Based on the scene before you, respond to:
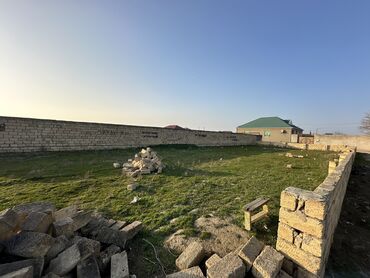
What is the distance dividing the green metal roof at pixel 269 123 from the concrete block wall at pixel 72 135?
1028 inches

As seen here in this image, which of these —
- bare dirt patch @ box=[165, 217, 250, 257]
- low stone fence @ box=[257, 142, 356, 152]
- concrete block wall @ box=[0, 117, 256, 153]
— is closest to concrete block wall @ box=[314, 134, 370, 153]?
low stone fence @ box=[257, 142, 356, 152]

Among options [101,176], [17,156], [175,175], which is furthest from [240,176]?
[17,156]

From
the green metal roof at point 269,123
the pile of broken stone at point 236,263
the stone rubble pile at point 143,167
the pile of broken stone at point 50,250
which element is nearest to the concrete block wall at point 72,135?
the stone rubble pile at point 143,167

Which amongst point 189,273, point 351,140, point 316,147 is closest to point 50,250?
point 189,273

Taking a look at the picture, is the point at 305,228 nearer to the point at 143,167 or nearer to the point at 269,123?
the point at 143,167

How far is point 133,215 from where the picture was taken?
3924 mm

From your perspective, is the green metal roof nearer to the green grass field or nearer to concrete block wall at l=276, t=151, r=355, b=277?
the green grass field

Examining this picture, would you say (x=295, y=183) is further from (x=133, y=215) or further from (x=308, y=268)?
(x=133, y=215)

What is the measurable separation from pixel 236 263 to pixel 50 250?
215cm

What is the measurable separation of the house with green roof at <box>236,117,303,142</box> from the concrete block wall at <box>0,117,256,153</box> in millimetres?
24584

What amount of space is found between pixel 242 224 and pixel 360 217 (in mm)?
3605

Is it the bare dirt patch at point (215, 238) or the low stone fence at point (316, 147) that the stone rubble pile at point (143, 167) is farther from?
the low stone fence at point (316, 147)

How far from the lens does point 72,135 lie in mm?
11680

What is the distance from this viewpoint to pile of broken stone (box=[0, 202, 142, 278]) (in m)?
2.08
